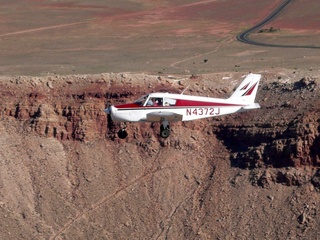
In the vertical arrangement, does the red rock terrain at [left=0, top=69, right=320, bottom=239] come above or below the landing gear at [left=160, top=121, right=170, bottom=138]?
below

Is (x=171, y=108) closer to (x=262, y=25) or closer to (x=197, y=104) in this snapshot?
(x=197, y=104)

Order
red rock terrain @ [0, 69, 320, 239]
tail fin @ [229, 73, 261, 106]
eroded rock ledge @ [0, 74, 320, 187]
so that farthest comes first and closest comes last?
1. eroded rock ledge @ [0, 74, 320, 187]
2. red rock terrain @ [0, 69, 320, 239]
3. tail fin @ [229, 73, 261, 106]

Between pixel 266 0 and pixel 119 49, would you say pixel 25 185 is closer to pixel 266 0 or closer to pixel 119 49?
pixel 119 49

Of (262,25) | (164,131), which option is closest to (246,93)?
(164,131)

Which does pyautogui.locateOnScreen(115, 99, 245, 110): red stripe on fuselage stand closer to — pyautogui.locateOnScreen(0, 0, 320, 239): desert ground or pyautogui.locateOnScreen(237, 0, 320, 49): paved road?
pyautogui.locateOnScreen(0, 0, 320, 239): desert ground

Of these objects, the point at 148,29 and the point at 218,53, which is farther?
the point at 148,29

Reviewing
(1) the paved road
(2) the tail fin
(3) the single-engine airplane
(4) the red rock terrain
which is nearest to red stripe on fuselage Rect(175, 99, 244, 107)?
(3) the single-engine airplane

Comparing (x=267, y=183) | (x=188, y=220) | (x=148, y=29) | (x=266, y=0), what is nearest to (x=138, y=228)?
(x=188, y=220)
